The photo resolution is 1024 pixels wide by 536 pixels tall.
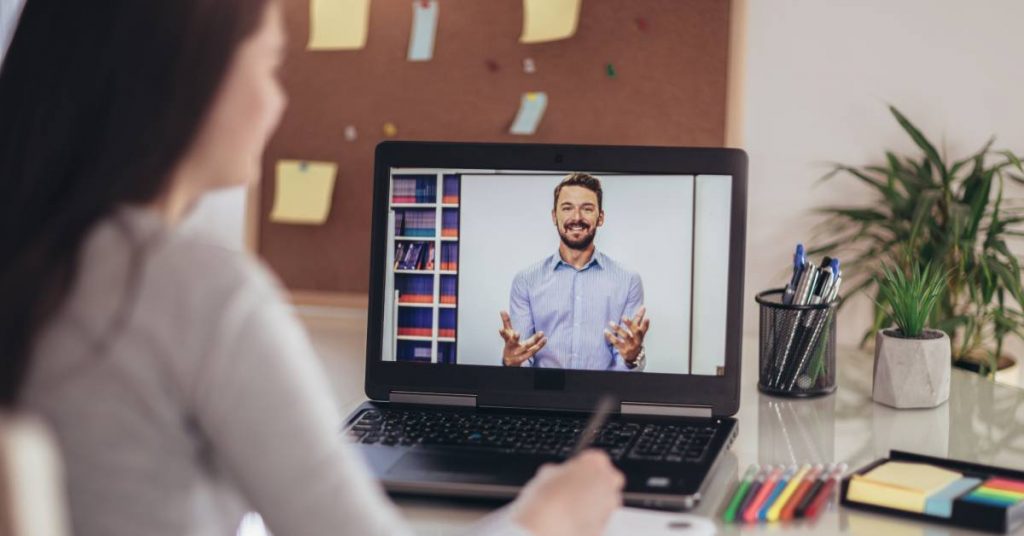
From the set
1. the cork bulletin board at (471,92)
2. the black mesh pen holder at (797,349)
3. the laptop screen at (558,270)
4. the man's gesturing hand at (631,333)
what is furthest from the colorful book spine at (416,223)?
the cork bulletin board at (471,92)

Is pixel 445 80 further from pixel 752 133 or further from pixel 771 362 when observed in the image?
pixel 771 362

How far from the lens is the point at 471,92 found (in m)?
1.87

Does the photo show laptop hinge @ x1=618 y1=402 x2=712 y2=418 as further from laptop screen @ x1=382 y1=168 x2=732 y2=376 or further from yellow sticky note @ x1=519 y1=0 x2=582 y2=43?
yellow sticky note @ x1=519 y1=0 x2=582 y2=43

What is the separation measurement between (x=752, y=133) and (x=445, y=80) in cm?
52

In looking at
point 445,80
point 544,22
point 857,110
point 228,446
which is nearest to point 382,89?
point 445,80

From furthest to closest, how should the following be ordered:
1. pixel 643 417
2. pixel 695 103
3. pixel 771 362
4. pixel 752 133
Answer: pixel 752 133 → pixel 695 103 → pixel 771 362 → pixel 643 417

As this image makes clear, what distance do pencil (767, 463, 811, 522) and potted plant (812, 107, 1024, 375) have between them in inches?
35.4

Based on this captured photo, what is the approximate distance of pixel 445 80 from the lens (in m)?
1.88

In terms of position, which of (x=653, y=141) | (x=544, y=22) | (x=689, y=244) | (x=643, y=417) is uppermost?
(x=544, y=22)

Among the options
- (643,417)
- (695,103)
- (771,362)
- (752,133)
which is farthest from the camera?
(752,133)

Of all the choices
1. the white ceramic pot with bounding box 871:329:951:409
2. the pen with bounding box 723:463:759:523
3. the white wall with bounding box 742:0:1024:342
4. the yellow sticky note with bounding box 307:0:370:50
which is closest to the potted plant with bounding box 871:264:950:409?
the white ceramic pot with bounding box 871:329:951:409

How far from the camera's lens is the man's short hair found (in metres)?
Result: 1.14

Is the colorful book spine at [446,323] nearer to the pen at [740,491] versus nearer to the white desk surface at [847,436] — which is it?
the white desk surface at [847,436]

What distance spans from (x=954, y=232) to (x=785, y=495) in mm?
1061
